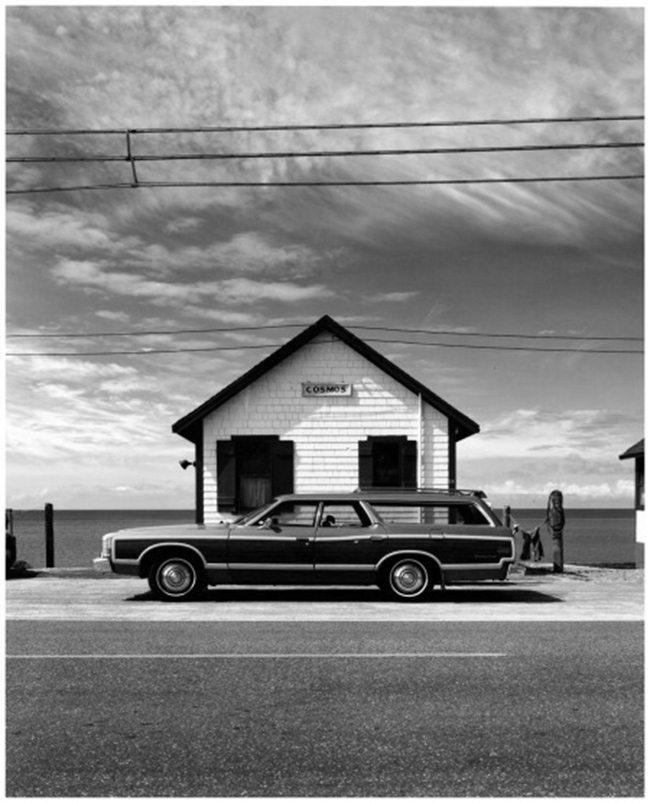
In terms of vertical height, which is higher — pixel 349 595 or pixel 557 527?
pixel 557 527

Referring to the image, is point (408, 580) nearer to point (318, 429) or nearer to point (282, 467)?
point (282, 467)

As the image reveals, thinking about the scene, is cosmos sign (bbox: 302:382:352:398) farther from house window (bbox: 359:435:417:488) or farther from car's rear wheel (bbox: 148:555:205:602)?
car's rear wheel (bbox: 148:555:205:602)

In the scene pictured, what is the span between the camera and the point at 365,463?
68.3 feet

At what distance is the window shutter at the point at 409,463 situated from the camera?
20781 mm

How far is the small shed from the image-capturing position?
2128cm

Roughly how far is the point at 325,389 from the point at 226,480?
3.26 meters

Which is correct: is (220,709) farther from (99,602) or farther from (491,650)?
(99,602)

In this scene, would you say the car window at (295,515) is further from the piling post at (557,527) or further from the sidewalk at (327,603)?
the piling post at (557,527)

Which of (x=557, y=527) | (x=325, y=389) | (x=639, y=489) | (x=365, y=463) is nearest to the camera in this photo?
(x=557, y=527)

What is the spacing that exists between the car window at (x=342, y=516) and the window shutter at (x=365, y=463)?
6.84 meters

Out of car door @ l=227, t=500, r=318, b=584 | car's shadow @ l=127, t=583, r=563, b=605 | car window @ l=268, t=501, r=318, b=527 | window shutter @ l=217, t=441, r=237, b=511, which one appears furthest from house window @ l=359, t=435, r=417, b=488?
car door @ l=227, t=500, r=318, b=584

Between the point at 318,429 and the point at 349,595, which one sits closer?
the point at 349,595

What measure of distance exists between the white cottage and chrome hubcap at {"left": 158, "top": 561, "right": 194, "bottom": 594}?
7.37 m

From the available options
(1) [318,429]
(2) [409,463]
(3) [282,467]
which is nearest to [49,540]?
→ (3) [282,467]
